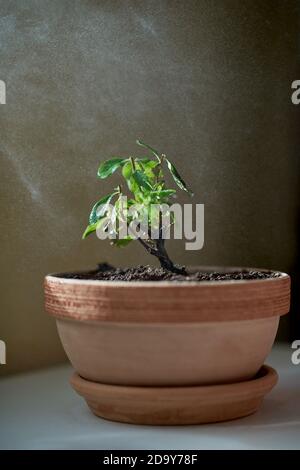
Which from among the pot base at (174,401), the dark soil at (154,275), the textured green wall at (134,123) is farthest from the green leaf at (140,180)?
the textured green wall at (134,123)

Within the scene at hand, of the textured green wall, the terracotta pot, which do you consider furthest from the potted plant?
the textured green wall

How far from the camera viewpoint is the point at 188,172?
2.36 metres

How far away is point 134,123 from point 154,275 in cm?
83

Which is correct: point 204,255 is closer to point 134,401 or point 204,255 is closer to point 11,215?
point 11,215

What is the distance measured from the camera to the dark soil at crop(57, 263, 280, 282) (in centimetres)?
153

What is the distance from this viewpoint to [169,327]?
138 centimetres

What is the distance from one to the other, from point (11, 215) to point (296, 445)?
105 cm

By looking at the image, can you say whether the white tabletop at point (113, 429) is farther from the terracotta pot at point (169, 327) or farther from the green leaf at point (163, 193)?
the green leaf at point (163, 193)

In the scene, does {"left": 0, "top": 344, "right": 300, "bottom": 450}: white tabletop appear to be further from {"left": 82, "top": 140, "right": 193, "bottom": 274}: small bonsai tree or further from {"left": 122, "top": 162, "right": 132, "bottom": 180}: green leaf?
{"left": 122, "top": 162, "right": 132, "bottom": 180}: green leaf

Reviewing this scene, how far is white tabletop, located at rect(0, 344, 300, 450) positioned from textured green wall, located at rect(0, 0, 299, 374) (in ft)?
1.01

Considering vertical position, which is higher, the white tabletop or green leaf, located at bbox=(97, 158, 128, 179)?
green leaf, located at bbox=(97, 158, 128, 179)

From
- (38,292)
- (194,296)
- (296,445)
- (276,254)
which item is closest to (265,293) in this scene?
(194,296)

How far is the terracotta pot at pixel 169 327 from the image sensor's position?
1370 millimetres

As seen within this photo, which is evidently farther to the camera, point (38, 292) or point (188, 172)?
point (188, 172)
